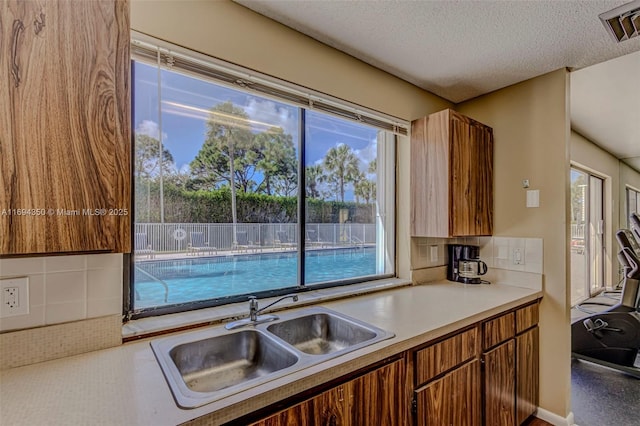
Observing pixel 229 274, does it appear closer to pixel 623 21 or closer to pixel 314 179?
pixel 314 179

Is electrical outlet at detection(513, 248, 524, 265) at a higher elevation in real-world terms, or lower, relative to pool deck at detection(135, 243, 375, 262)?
lower

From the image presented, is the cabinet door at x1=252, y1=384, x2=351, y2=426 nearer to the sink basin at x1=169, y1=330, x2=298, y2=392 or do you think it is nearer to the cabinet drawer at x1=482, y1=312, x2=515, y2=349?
the sink basin at x1=169, y1=330, x2=298, y2=392

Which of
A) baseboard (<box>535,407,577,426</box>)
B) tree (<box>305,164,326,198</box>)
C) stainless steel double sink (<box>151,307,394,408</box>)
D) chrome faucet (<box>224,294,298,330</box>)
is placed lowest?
baseboard (<box>535,407,577,426</box>)

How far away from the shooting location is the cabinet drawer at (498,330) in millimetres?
1657

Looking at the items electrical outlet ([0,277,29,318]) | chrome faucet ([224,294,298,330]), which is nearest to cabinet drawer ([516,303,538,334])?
chrome faucet ([224,294,298,330])

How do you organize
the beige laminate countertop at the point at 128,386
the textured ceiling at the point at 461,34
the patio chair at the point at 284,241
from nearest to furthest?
1. the beige laminate countertop at the point at 128,386
2. the textured ceiling at the point at 461,34
3. the patio chair at the point at 284,241

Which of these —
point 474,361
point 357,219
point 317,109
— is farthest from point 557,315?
point 317,109

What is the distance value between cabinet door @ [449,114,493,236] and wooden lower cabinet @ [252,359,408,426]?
116cm

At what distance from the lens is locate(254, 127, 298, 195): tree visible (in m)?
1.75

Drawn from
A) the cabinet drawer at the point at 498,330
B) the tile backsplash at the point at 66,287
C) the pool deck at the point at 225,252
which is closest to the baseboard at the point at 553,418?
the cabinet drawer at the point at 498,330

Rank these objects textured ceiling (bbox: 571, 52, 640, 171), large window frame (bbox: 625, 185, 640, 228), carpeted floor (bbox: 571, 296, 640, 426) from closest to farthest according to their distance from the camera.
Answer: carpeted floor (bbox: 571, 296, 640, 426), textured ceiling (bbox: 571, 52, 640, 171), large window frame (bbox: 625, 185, 640, 228)

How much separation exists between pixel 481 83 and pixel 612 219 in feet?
16.0

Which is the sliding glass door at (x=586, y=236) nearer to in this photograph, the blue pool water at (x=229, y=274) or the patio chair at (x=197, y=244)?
the blue pool water at (x=229, y=274)

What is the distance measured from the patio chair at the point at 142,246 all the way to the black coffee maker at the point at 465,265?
211cm
